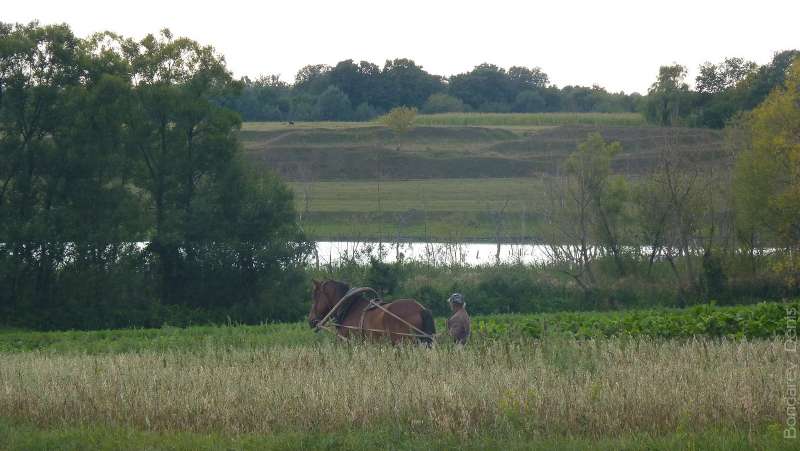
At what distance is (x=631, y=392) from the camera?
441 inches

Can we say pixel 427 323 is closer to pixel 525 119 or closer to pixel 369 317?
pixel 369 317

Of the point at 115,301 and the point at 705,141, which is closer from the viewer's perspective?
the point at 115,301

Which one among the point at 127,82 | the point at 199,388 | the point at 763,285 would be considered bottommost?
the point at 763,285

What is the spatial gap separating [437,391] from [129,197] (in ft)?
83.7

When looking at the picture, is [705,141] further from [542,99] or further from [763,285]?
[542,99]

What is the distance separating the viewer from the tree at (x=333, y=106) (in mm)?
110062

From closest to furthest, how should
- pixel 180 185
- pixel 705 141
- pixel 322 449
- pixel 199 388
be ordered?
pixel 322 449 → pixel 199 388 → pixel 180 185 → pixel 705 141

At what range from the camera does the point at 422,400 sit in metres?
11.4

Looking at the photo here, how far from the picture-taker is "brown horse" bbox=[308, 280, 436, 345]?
15.3 meters

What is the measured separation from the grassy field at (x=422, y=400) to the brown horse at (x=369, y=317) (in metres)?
0.92

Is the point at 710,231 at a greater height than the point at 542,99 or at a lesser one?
lesser

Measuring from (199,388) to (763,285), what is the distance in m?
27.6

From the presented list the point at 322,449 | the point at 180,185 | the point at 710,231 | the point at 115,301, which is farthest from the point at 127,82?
the point at 322,449

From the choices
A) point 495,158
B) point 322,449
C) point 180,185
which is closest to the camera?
point 322,449
